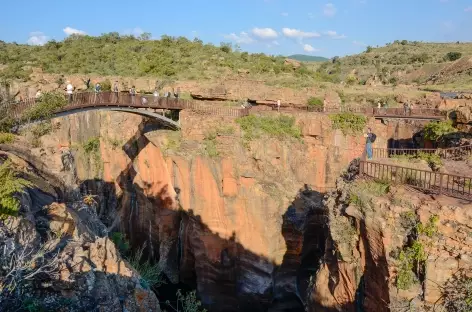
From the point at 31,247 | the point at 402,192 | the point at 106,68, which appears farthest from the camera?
the point at 106,68

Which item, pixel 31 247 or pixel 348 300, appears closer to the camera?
pixel 31 247

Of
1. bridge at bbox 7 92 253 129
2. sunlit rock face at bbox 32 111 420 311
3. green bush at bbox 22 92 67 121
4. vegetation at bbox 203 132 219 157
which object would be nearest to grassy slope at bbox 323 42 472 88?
sunlit rock face at bbox 32 111 420 311

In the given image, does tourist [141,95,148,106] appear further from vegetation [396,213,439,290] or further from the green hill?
vegetation [396,213,439,290]

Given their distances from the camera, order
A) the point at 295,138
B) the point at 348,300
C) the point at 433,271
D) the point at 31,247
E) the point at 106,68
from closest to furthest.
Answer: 1. the point at 31,247
2. the point at 433,271
3. the point at 348,300
4. the point at 295,138
5. the point at 106,68

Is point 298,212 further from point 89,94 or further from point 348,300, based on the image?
point 89,94

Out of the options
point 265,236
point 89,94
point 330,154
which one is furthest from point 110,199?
point 330,154

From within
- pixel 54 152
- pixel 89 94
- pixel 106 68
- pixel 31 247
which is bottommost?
pixel 31 247

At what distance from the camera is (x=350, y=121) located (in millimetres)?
21688

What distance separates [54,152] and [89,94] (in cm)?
751

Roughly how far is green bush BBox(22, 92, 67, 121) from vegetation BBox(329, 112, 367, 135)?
43.8ft

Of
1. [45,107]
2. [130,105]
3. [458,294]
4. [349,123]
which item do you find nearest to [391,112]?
[349,123]

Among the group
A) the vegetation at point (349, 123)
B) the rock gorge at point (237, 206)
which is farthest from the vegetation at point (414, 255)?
the vegetation at point (349, 123)

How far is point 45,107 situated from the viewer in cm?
1486

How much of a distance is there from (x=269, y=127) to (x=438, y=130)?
7886 mm
